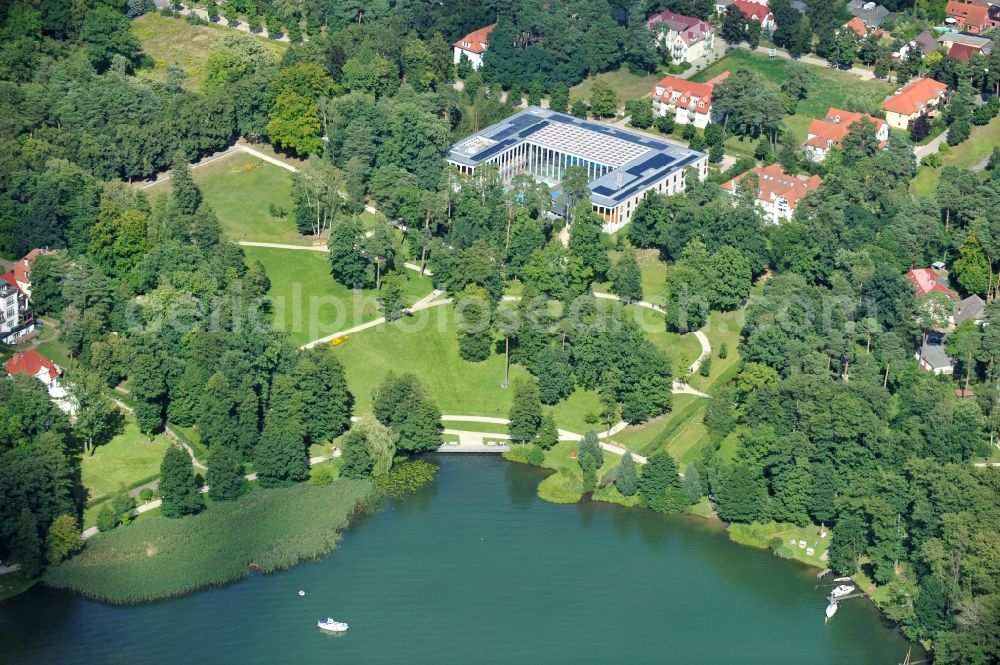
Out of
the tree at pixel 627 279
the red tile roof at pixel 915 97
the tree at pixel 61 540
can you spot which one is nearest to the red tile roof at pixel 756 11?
the red tile roof at pixel 915 97

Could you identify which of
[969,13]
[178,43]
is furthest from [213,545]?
[969,13]

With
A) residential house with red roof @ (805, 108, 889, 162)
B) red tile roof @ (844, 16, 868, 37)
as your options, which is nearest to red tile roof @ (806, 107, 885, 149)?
residential house with red roof @ (805, 108, 889, 162)

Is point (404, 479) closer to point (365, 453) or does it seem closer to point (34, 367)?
point (365, 453)

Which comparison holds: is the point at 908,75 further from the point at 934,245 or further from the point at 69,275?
the point at 69,275

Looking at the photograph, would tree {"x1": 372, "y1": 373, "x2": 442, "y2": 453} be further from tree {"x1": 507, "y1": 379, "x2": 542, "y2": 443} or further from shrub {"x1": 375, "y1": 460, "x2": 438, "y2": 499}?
tree {"x1": 507, "y1": 379, "x2": 542, "y2": 443}

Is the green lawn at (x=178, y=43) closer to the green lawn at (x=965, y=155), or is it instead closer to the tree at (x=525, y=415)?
the tree at (x=525, y=415)

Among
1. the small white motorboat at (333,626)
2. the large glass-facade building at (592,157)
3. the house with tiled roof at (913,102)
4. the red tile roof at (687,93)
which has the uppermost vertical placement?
the house with tiled roof at (913,102)
